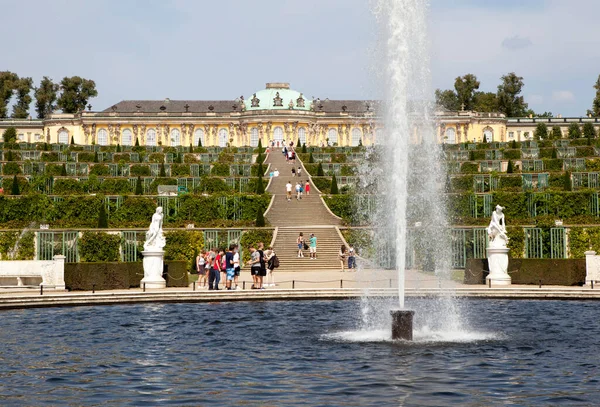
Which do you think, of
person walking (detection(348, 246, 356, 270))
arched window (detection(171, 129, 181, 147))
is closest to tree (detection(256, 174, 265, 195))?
person walking (detection(348, 246, 356, 270))

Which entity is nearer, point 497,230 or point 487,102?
point 497,230

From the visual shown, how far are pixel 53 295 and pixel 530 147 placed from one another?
4620 centimetres

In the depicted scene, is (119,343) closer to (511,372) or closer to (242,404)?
(242,404)

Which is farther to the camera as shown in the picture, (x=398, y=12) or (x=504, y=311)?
(x=504, y=311)

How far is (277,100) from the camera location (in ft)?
337

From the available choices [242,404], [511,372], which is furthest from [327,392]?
[511,372]

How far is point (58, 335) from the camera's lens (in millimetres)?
17234

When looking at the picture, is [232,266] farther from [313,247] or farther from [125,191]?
[125,191]

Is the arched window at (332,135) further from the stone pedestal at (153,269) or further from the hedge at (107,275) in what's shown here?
the stone pedestal at (153,269)

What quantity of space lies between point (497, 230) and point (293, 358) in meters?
12.6

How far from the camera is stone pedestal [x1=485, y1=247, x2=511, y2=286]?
86.0ft

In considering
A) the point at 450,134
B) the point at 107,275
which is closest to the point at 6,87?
the point at 450,134

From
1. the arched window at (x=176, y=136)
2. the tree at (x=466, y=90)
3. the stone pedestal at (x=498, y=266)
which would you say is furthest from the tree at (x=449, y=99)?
the stone pedestal at (x=498, y=266)

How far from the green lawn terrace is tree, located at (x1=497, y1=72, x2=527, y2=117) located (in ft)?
150
